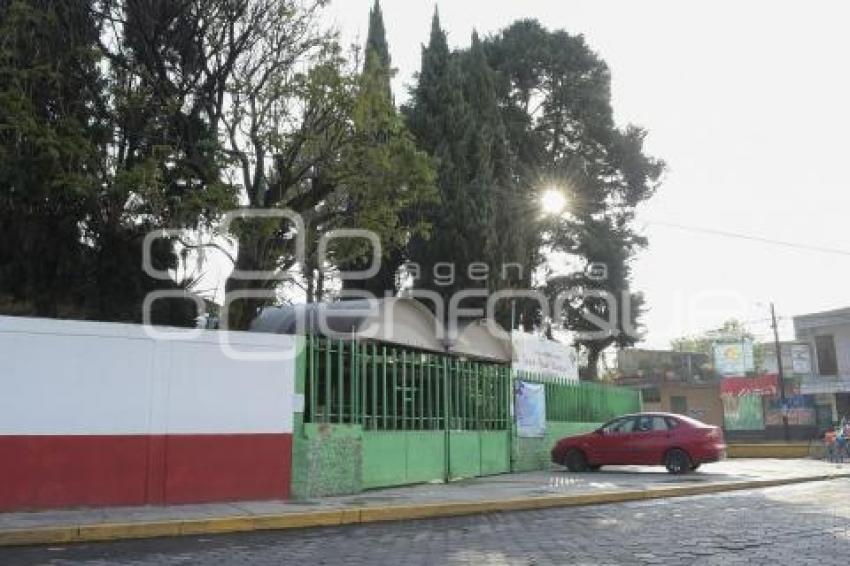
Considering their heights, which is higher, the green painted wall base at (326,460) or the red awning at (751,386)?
the red awning at (751,386)

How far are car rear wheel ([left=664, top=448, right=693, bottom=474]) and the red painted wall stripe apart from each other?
10007mm

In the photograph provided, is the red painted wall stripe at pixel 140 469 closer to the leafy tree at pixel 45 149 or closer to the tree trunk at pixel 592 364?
the leafy tree at pixel 45 149

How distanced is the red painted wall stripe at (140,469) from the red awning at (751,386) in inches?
1594

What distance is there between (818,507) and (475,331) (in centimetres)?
900

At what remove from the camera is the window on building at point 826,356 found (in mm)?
43438

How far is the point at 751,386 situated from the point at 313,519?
4202 centimetres

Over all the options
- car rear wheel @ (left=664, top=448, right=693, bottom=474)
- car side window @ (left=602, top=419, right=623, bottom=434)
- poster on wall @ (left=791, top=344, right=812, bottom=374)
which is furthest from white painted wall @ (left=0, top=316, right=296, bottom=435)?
poster on wall @ (left=791, top=344, right=812, bottom=374)

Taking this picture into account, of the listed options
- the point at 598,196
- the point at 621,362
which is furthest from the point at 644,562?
the point at 621,362

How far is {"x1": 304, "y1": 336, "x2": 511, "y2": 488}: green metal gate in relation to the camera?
14.1 metres

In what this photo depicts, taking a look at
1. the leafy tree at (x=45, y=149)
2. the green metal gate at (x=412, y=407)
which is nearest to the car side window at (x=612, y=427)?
the green metal gate at (x=412, y=407)

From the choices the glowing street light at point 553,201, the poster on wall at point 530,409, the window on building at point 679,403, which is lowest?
the poster on wall at point 530,409

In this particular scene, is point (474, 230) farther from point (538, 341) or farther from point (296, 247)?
point (296, 247)

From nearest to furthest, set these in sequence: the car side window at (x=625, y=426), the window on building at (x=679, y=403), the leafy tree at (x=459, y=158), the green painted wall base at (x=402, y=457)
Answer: the green painted wall base at (x=402, y=457) → the car side window at (x=625, y=426) → the leafy tree at (x=459, y=158) → the window on building at (x=679, y=403)

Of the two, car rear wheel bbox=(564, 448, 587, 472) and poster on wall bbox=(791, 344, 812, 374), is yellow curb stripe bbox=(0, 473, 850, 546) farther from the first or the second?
poster on wall bbox=(791, 344, 812, 374)
